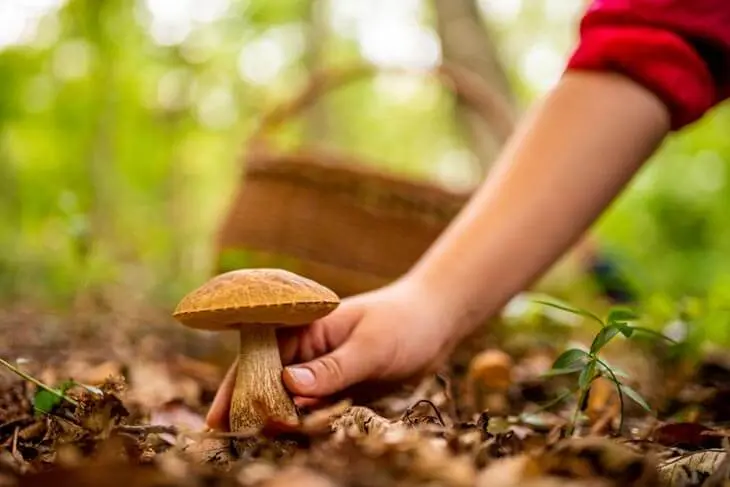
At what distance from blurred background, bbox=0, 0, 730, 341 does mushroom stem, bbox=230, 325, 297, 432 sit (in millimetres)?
996

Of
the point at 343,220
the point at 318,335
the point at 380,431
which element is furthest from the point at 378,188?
the point at 380,431

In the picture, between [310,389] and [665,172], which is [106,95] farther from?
[310,389]

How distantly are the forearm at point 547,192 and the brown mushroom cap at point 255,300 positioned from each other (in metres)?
0.44

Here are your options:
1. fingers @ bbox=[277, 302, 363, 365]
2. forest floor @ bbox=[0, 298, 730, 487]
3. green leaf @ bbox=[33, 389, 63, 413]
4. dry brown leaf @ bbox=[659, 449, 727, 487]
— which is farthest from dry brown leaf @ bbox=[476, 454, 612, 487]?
green leaf @ bbox=[33, 389, 63, 413]

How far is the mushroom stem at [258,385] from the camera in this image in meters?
1.17

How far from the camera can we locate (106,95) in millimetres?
6289

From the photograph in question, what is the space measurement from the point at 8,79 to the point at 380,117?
1045cm

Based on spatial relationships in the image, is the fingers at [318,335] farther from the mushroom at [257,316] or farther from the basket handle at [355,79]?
the basket handle at [355,79]

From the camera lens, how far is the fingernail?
120cm

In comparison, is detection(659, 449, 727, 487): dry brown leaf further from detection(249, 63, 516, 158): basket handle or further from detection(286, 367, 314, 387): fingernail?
detection(249, 63, 516, 158): basket handle

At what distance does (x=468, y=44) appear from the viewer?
6160 mm

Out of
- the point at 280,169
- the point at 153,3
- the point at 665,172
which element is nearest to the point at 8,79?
the point at 153,3

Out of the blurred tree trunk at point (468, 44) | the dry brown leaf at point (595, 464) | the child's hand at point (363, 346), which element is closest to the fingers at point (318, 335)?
the child's hand at point (363, 346)

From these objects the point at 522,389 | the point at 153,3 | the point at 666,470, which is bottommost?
the point at 522,389
